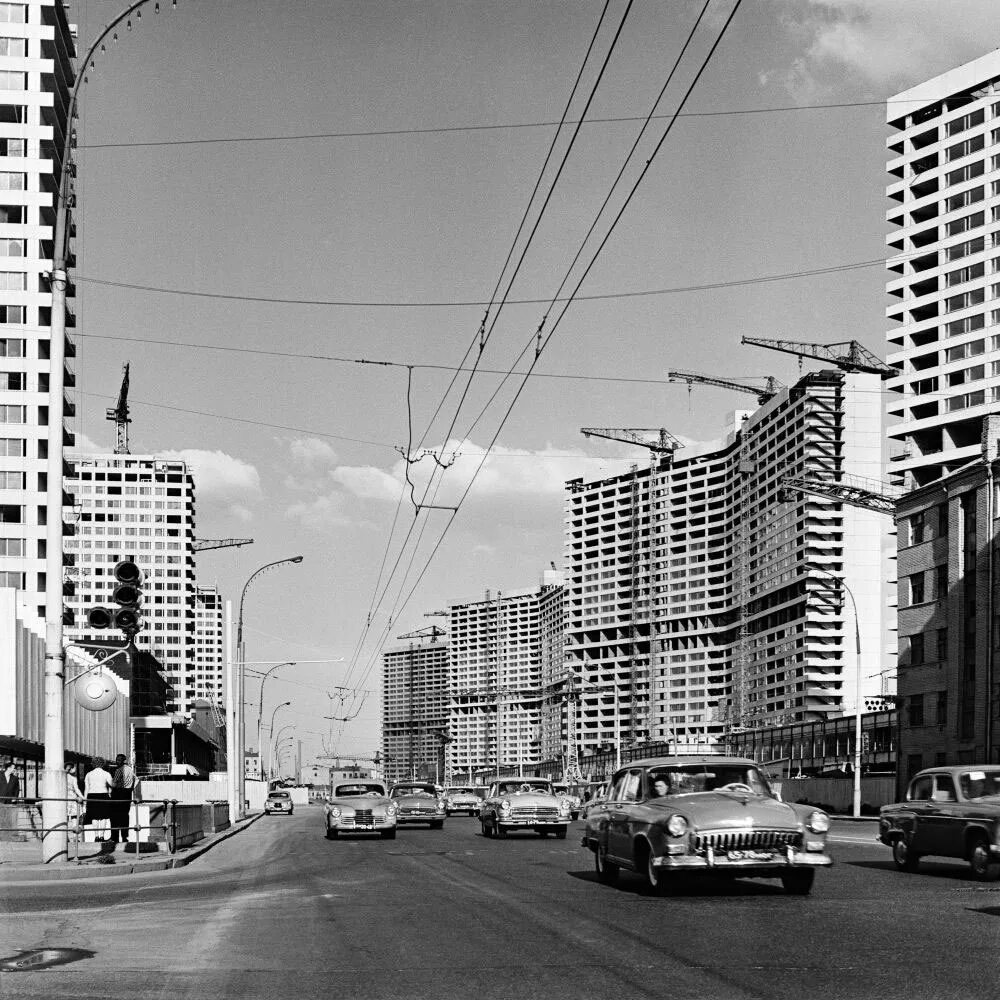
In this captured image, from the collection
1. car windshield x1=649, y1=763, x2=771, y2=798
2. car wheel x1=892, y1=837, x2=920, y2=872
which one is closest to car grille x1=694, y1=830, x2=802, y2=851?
car windshield x1=649, y1=763, x2=771, y2=798

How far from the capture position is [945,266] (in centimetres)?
12288

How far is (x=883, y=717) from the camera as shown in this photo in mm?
100188

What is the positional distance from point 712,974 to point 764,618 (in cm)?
18821

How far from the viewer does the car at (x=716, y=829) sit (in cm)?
1625

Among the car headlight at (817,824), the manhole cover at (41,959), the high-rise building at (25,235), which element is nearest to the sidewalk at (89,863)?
the manhole cover at (41,959)

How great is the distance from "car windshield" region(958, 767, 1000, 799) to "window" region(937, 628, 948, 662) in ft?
175

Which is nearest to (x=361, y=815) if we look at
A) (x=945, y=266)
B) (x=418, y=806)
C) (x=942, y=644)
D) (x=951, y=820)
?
(x=418, y=806)

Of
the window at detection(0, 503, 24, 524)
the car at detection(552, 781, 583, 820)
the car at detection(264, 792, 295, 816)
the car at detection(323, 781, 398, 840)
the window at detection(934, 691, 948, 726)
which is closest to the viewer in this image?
the car at detection(323, 781, 398, 840)

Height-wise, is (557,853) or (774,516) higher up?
(774,516)

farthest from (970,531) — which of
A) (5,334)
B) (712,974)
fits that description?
(5,334)

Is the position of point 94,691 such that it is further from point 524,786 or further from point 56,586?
point 524,786

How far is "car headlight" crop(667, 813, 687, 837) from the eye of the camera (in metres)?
16.3

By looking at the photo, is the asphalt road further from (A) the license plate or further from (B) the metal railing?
(B) the metal railing

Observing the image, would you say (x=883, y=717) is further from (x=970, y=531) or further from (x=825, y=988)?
(x=825, y=988)
